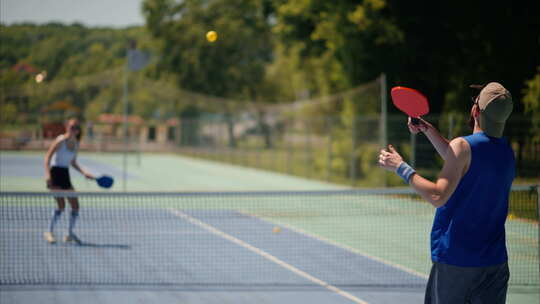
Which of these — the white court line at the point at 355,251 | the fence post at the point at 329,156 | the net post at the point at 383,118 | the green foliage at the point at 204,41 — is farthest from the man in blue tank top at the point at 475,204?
the green foliage at the point at 204,41

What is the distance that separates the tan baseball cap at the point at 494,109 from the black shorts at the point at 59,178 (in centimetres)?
791

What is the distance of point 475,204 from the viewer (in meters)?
3.58

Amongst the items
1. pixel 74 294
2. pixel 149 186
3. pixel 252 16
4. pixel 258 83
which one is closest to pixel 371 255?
pixel 74 294

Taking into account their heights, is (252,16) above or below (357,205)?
above

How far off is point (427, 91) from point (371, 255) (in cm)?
1187

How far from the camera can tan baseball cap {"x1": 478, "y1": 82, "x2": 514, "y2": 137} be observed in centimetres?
360

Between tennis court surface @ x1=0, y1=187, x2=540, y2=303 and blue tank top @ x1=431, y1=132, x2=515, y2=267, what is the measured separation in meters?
3.34

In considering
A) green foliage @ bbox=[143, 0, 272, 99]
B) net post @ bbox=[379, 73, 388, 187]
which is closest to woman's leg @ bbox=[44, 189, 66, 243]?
net post @ bbox=[379, 73, 388, 187]

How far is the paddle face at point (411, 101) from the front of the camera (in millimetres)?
3879

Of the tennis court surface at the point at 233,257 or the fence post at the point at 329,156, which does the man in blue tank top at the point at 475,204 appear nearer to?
the tennis court surface at the point at 233,257

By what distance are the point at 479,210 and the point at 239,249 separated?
647cm

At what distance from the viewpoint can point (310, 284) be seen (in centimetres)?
760

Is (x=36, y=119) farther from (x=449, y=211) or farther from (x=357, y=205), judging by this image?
(x=449, y=211)

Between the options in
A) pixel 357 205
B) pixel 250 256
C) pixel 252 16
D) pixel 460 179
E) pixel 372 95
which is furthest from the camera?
pixel 252 16
